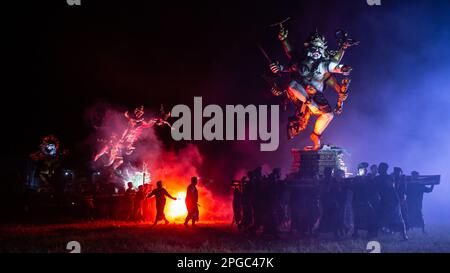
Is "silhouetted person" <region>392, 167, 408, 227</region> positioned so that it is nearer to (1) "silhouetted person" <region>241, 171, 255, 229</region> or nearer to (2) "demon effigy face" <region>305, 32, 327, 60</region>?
(1) "silhouetted person" <region>241, 171, 255, 229</region>

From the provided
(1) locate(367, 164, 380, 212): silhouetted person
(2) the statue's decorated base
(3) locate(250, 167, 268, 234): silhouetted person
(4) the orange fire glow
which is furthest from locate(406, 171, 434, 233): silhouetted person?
(4) the orange fire glow

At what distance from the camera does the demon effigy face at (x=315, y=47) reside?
18.0 meters

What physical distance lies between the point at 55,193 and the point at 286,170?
10954 millimetres

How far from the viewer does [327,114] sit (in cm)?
1786

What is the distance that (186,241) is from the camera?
40.8ft

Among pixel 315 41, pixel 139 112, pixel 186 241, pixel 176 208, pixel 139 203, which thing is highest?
pixel 315 41

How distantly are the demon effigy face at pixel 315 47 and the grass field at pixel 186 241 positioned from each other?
279 inches

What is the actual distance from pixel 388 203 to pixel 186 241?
5380 mm

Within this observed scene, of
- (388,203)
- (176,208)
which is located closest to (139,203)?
(176,208)

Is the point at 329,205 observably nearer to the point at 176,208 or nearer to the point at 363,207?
the point at 363,207

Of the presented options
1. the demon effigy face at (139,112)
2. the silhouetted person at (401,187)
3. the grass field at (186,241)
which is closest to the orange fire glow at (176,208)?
the grass field at (186,241)

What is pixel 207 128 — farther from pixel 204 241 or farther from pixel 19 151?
pixel 19 151
